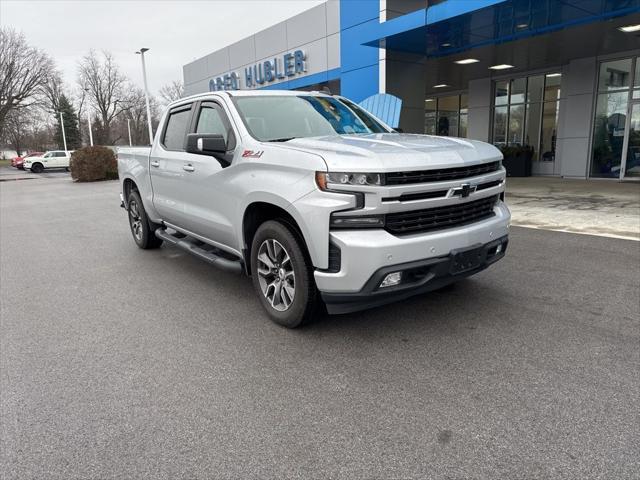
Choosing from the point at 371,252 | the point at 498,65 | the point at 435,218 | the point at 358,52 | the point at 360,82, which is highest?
the point at 358,52

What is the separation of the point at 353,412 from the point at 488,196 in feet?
7.08

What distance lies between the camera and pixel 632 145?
14.9m

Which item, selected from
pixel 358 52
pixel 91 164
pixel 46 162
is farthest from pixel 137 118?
pixel 358 52

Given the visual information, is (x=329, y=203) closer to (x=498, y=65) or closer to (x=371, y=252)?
(x=371, y=252)

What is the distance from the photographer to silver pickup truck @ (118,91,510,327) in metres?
3.31

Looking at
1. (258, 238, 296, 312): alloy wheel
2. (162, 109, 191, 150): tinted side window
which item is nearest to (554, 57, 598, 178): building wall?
(162, 109, 191, 150): tinted side window

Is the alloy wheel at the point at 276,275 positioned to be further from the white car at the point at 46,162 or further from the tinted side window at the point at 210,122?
the white car at the point at 46,162

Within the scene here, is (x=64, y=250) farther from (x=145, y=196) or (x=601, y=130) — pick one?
(x=601, y=130)

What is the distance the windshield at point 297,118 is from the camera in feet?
14.5

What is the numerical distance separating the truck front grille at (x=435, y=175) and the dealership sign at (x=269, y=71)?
17.5m

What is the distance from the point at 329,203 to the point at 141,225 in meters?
4.69

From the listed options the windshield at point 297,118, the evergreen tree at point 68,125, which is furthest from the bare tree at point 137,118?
the windshield at point 297,118

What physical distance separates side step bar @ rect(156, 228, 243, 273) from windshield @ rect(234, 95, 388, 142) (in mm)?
1231

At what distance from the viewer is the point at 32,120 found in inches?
2458
